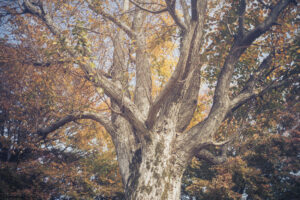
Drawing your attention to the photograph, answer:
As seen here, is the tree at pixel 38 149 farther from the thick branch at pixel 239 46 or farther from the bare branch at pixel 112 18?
the thick branch at pixel 239 46

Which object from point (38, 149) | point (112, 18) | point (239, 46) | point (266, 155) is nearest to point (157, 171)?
point (239, 46)

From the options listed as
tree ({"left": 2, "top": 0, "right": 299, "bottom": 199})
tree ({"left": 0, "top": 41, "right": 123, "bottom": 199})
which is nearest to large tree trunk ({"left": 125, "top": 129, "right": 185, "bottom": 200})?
tree ({"left": 2, "top": 0, "right": 299, "bottom": 199})

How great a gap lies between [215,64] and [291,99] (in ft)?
10.8

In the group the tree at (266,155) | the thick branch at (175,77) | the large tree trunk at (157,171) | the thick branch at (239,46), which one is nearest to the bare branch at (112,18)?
the thick branch at (175,77)

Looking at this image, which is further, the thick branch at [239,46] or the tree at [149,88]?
the thick branch at [239,46]

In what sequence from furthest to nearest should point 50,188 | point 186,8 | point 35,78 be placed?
point 50,188 < point 35,78 < point 186,8

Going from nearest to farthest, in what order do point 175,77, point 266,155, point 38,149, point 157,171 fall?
point 175,77 → point 157,171 → point 38,149 → point 266,155

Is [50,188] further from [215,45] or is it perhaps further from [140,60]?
[215,45]

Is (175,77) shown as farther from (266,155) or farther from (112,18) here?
(266,155)

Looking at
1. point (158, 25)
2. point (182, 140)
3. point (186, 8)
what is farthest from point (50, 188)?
point (186, 8)

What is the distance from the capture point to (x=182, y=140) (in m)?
4.01

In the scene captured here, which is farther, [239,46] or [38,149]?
[38,149]

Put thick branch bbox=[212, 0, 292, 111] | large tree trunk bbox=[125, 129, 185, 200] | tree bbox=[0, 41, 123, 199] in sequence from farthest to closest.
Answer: tree bbox=[0, 41, 123, 199] < thick branch bbox=[212, 0, 292, 111] < large tree trunk bbox=[125, 129, 185, 200]

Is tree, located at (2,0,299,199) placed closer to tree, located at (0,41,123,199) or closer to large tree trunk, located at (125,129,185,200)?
large tree trunk, located at (125,129,185,200)
